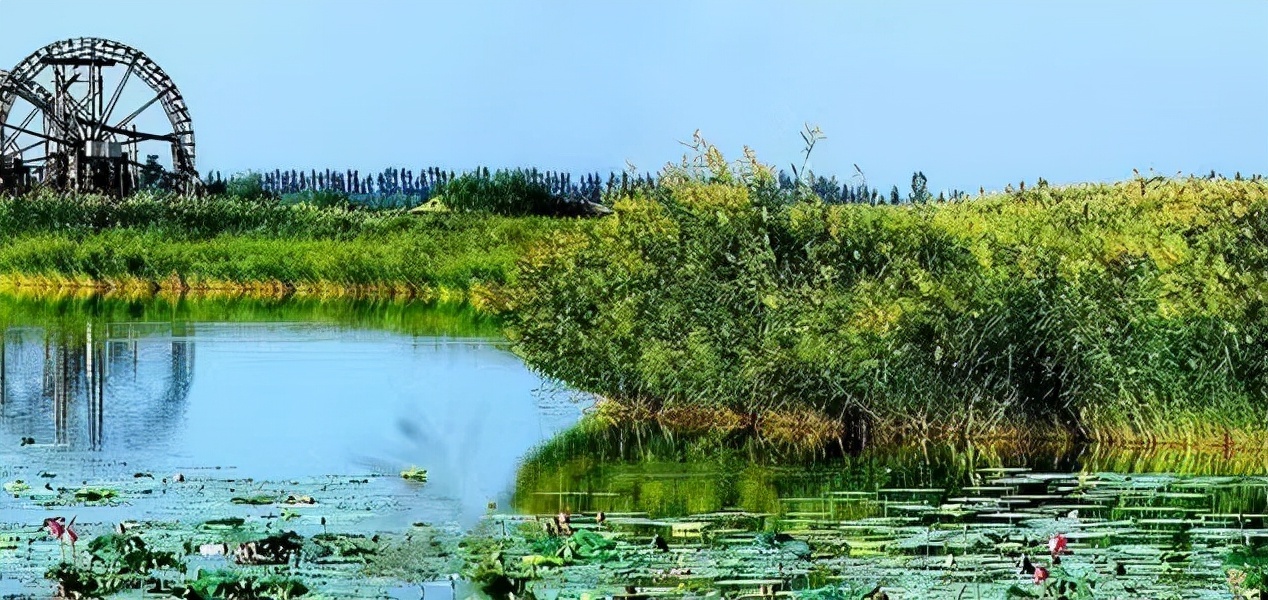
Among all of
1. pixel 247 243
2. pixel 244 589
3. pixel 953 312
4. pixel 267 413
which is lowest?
pixel 244 589

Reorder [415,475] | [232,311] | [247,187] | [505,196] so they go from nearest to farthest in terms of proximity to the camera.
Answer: [415,475], [232,311], [505,196], [247,187]

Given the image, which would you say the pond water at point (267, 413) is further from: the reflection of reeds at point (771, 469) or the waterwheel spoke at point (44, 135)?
the waterwheel spoke at point (44, 135)

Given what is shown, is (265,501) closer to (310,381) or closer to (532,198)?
(310,381)

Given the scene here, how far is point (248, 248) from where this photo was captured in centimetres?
4469

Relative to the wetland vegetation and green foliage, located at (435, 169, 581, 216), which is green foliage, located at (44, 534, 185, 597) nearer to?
the wetland vegetation

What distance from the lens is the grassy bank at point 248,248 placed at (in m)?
41.6

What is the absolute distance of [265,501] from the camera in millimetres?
12258

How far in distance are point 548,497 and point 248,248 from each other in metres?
32.8

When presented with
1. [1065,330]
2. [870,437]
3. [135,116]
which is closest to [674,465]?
[870,437]

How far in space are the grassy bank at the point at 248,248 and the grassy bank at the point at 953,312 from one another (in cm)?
1903

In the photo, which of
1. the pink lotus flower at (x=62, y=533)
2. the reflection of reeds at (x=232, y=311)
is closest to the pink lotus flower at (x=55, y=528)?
the pink lotus flower at (x=62, y=533)

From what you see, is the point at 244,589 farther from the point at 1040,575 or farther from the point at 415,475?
the point at 415,475

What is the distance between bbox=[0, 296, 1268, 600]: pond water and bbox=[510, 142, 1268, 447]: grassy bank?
411mm

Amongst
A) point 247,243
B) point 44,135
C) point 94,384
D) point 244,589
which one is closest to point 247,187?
point 44,135
